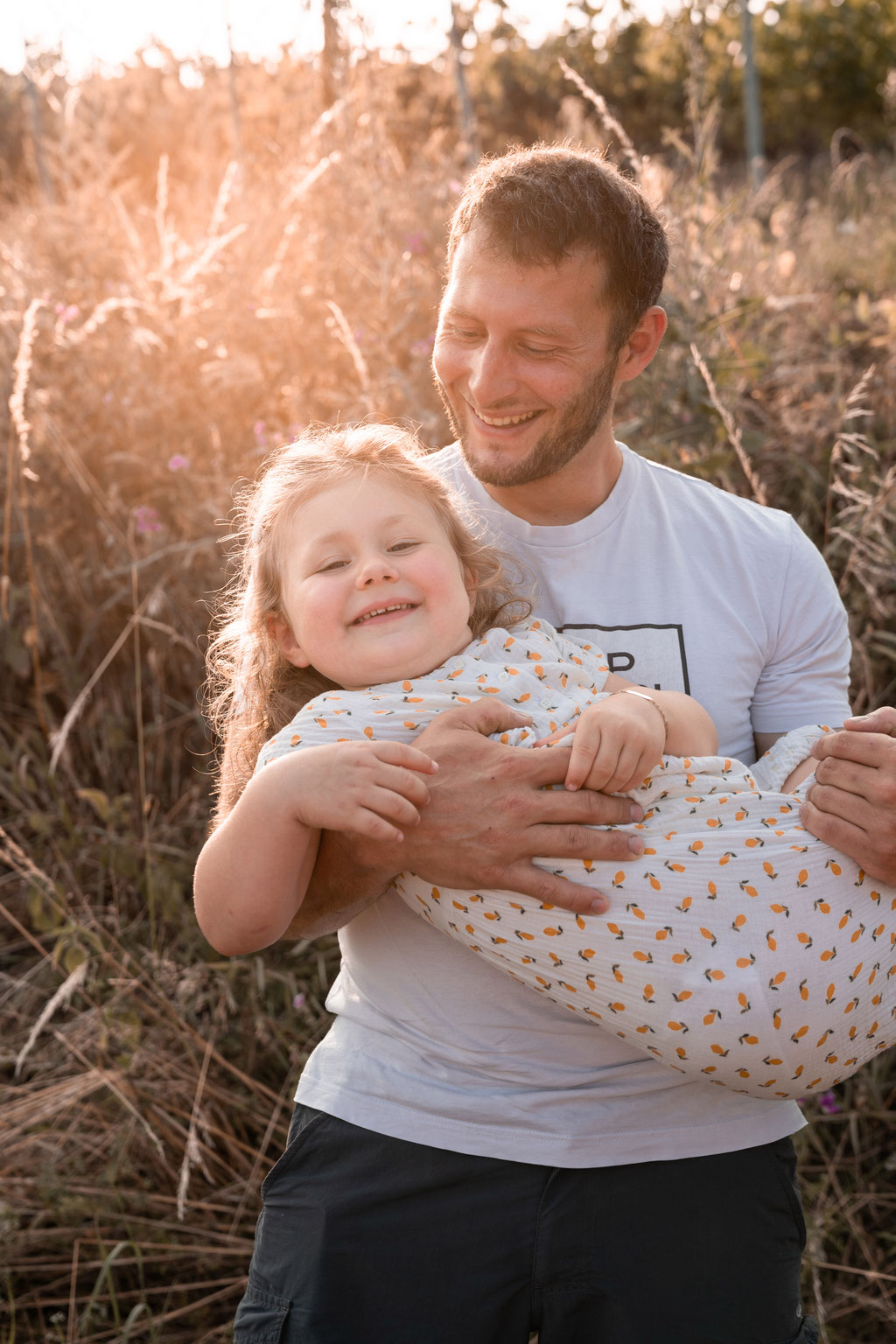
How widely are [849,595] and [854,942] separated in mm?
1649

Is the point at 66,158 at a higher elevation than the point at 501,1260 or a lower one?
higher

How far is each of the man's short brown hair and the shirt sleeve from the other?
1.84 feet

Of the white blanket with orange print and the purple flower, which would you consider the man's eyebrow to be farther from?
the purple flower

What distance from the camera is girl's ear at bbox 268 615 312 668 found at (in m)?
1.83

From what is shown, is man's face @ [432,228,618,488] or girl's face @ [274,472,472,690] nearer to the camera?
girl's face @ [274,472,472,690]

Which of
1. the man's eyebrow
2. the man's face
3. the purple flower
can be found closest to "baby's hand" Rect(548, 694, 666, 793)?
the man's face

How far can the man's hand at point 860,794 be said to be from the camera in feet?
4.89

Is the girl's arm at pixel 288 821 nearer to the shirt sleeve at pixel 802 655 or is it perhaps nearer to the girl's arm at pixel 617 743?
the girl's arm at pixel 617 743

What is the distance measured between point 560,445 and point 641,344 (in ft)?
1.14

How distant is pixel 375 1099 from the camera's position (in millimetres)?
1682

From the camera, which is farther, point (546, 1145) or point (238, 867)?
point (546, 1145)

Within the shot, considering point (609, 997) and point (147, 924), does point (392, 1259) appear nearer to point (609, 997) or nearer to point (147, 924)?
point (609, 997)

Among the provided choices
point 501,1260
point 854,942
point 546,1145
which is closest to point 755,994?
point 854,942

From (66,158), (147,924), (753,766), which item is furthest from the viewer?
(66,158)
